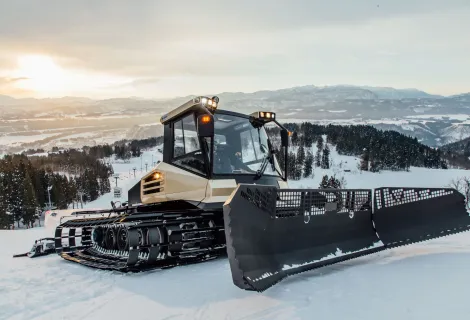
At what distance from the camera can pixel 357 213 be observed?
688cm

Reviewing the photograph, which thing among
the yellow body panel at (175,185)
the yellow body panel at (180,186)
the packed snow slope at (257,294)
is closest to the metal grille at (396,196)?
the packed snow slope at (257,294)

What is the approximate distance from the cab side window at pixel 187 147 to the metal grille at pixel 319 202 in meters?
2.19

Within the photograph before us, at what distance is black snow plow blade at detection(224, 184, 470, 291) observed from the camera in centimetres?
487

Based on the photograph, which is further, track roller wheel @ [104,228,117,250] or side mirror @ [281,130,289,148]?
side mirror @ [281,130,289,148]

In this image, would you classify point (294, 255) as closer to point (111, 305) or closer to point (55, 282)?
point (111, 305)

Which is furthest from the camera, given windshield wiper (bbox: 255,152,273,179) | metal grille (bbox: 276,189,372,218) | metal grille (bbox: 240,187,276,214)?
windshield wiper (bbox: 255,152,273,179)

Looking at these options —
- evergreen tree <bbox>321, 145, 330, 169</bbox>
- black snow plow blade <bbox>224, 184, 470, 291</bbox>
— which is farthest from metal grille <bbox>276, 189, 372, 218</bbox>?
evergreen tree <bbox>321, 145, 330, 169</bbox>

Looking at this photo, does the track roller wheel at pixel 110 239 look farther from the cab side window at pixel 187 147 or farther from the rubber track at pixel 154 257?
the cab side window at pixel 187 147

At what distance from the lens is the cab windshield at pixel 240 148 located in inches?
303

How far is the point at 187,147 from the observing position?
26.1 ft

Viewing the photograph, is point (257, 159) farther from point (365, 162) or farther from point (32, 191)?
point (365, 162)

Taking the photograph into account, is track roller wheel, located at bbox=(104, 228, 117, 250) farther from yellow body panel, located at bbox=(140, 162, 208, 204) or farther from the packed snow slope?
yellow body panel, located at bbox=(140, 162, 208, 204)

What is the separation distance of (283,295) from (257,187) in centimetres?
138

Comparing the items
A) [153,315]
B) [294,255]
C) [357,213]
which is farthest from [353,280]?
[153,315]
